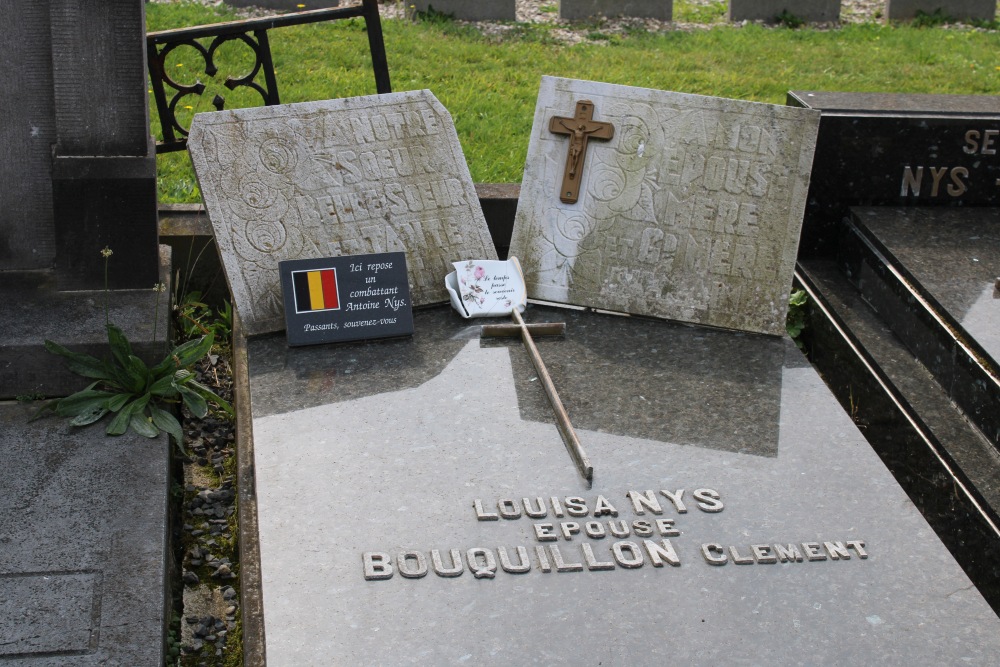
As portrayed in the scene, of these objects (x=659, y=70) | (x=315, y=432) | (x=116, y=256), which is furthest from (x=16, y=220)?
(x=659, y=70)

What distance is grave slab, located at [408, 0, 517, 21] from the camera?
27.1 ft

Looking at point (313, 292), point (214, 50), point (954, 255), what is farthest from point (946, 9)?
point (313, 292)

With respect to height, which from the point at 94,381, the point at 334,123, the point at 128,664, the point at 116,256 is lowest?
the point at 128,664

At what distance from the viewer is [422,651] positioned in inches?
83.0

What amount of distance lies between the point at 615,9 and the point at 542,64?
Answer: 1.83 metres

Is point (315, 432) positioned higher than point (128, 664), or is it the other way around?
point (315, 432)

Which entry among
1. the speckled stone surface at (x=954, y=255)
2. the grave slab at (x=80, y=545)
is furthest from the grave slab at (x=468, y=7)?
the grave slab at (x=80, y=545)

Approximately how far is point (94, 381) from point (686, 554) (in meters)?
1.92

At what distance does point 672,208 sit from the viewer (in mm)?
3615

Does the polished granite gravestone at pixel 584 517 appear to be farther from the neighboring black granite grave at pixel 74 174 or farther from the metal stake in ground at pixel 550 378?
the neighboring black granite grave at pixel 74 174

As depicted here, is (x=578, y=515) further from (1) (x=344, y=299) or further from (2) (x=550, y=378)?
(1) (x=344, y=299)

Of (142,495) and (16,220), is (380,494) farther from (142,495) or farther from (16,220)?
(16,220)

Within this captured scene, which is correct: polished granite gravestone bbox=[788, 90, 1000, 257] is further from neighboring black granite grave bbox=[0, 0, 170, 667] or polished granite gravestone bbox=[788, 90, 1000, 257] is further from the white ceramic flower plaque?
neighboring black granite grave bbox=[0, 0, 170, 667]

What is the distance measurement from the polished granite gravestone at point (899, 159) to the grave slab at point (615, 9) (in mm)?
4574
